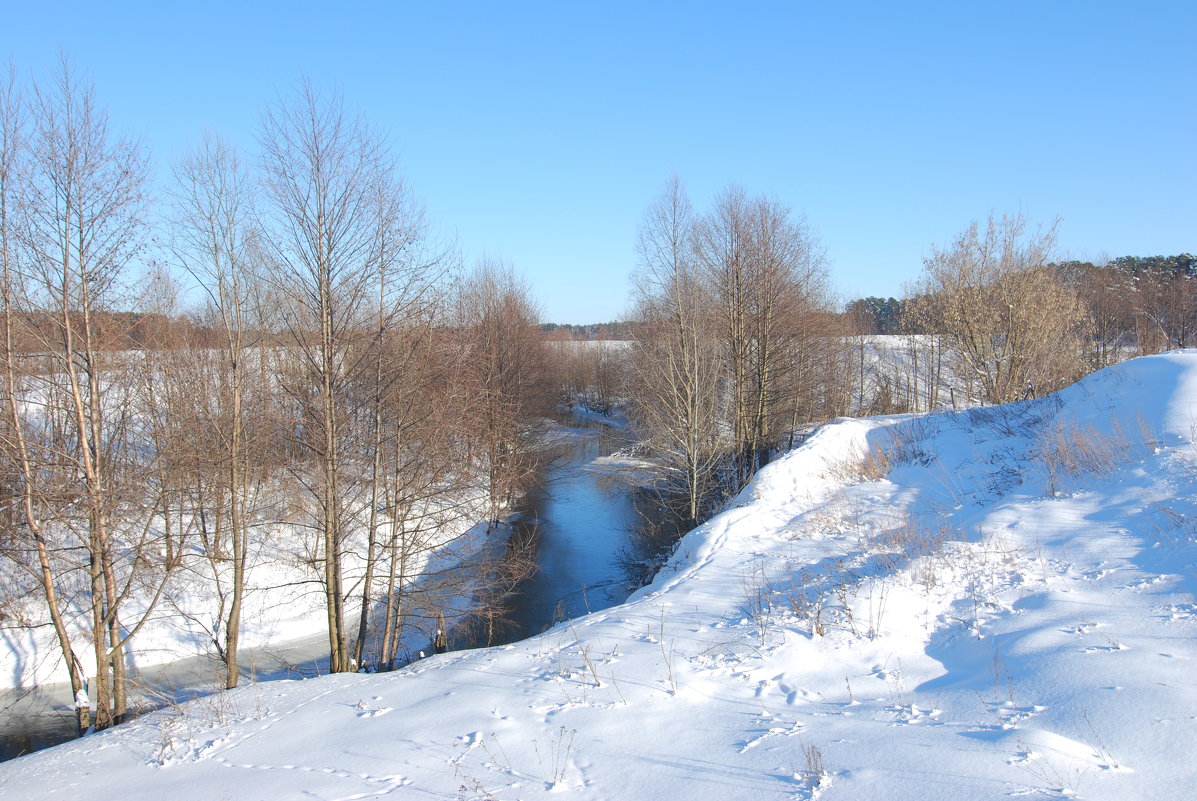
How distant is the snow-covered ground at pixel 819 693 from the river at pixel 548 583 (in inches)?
210

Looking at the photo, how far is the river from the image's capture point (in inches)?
477

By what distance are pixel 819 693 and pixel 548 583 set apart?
41.2ft

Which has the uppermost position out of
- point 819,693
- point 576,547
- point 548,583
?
point 819,693

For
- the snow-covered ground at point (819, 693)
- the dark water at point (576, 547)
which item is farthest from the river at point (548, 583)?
the snow-covered ground at point (819, 693)

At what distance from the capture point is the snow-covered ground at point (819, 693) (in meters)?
3.91

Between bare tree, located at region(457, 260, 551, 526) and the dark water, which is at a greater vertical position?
bare tree, located at region(457, 260, 551, 526)

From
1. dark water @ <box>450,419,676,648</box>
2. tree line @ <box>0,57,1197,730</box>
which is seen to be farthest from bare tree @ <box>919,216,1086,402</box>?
dark water @ <box>450,419,676,648</box>

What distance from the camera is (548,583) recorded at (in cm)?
1698

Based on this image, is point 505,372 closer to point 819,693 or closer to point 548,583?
point 548,583

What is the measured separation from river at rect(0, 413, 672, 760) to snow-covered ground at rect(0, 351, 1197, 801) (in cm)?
533

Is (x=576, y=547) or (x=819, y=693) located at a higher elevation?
(x=819, y=693)

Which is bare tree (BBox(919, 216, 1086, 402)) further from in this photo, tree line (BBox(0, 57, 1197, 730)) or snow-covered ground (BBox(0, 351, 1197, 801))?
snow-covered ground (BBox(0, 351, 1197, 801))

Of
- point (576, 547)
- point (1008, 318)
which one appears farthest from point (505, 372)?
point (1008, 318)

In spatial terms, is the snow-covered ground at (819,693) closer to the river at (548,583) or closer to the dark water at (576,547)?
the river at (548,583)
